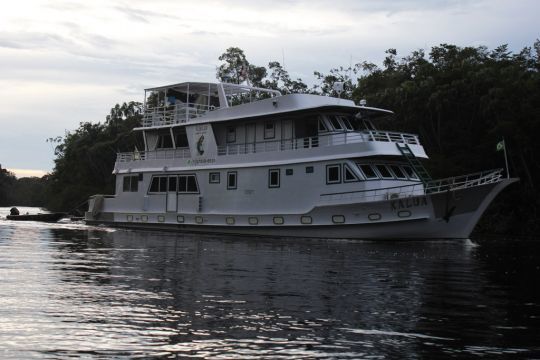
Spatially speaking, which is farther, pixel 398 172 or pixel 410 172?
pixel 410 172

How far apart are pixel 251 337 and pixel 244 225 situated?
19523 millimetres

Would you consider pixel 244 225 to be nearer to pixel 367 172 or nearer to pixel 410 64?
pixel 367 172

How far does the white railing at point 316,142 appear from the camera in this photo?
82.3 ft

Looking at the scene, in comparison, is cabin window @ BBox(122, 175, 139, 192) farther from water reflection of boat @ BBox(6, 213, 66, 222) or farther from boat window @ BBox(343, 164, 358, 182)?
boat window @ BBox(343, 164, 358, 182)

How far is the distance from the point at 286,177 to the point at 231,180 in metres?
3.20

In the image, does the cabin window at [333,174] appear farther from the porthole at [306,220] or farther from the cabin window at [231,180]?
the cabin window at [231,180]

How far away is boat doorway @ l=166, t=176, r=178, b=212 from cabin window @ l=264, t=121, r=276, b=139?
5525mm

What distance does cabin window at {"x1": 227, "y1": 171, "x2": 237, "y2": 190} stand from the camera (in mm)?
27852

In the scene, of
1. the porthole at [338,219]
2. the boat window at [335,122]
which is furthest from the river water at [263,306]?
the boat window at [335,122]

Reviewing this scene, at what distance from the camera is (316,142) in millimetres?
26328

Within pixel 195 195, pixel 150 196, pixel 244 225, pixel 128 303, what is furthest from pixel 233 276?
pixel 150 196

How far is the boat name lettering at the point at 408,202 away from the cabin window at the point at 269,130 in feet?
23.9

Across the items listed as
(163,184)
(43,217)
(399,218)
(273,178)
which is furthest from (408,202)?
(43,217)

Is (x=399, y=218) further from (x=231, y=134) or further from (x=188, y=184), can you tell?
(x=188, y=184)
